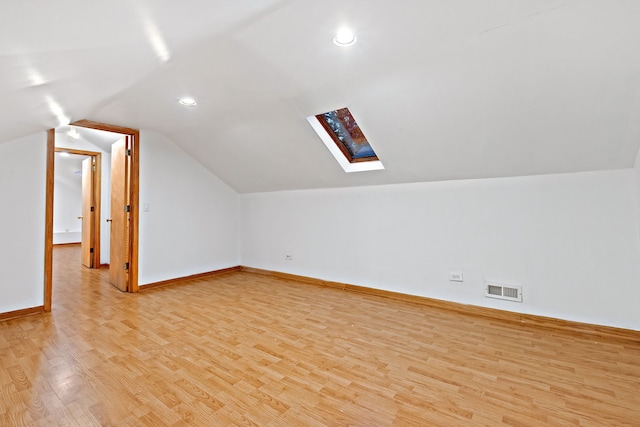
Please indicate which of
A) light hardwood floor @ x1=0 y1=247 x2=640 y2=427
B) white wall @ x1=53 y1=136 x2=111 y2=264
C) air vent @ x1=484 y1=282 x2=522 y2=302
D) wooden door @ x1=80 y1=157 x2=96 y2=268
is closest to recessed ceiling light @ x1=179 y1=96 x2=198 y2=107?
light hardwood floor @ x1=0 y1=247 x2=640 y2=427

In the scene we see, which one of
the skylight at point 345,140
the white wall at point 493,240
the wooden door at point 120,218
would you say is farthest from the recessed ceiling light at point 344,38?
the wooden door at point 120,218

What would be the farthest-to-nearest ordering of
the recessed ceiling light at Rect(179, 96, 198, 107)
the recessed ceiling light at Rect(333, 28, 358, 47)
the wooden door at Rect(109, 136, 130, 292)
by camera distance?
the wooden door at Rect(109, 136, 130, 292), the recessed ceiling light at Rect(179, 96, 198, 107), the recessed ceiling light at Rect(333, 28, 358, 47)

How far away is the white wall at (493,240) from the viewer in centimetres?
242

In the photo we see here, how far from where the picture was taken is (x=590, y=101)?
2.01 metres

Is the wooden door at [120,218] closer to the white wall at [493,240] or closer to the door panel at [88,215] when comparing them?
the door panel at [88,215]

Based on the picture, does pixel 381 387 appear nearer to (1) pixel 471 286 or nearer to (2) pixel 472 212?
(1) pixel 471 286

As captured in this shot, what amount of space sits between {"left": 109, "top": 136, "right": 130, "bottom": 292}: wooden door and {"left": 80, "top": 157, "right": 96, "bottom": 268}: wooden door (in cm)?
169

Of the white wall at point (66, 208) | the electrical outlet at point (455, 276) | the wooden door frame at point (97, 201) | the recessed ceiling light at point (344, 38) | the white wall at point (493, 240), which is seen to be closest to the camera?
the recessed ceiling light at point (344, 38)

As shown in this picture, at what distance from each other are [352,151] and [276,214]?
68.0 inches

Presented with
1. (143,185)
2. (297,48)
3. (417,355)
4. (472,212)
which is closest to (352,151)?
(472,212)

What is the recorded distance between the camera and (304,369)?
1920 mm

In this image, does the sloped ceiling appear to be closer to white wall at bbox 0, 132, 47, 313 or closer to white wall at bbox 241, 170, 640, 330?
white wall at bbox 241, 170, 640, 330

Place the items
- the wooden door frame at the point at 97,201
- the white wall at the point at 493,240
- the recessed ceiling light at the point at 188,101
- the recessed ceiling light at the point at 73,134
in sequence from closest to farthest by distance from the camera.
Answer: the white wall at the point at 493,240 → the recessed ceiling light at the point at 188,101 → the recessed ceiling light at the point at 73,134 → the wooden door frame at the point at 97,201

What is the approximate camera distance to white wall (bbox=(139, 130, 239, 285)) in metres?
3.94
